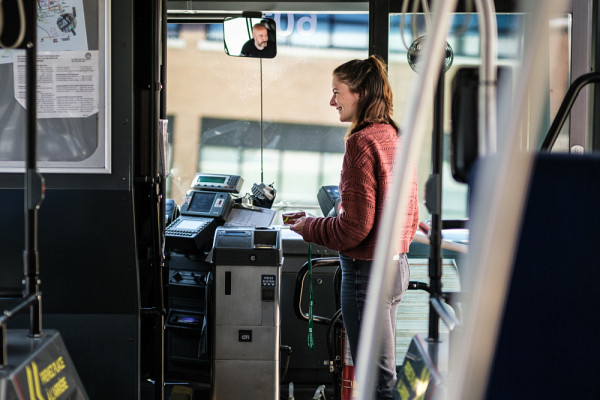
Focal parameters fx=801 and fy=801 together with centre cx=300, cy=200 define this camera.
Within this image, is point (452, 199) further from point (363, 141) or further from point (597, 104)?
point (363, 141)

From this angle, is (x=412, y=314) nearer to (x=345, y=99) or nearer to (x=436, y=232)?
(x=345, y=99)

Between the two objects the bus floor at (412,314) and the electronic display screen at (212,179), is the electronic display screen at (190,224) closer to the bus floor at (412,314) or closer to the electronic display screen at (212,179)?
the electronic display screen at (212,179)

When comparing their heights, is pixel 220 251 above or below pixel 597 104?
below

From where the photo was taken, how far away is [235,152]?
5156 millimetres

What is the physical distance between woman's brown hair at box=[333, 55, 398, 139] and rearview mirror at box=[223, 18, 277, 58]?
53.9 inches

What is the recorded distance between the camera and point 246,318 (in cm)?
395

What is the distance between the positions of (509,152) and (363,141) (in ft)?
7.16

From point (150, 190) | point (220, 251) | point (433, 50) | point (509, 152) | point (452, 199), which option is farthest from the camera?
point (452, 199)

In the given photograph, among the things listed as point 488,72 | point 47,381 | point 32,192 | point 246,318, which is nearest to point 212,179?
point 246,318

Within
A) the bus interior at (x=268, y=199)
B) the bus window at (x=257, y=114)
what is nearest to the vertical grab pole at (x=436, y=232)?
the bus interior at (x=268, y=199)

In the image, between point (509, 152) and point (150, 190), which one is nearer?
point (509, 152)

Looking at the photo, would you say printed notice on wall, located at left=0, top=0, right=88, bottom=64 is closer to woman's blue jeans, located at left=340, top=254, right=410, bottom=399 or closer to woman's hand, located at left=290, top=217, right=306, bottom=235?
woman's hand, located at left=290, top=217, right=306, bottom=235

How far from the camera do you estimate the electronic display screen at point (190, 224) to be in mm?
4445

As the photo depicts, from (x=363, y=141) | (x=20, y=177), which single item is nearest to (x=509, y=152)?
(x=363, y=141)
